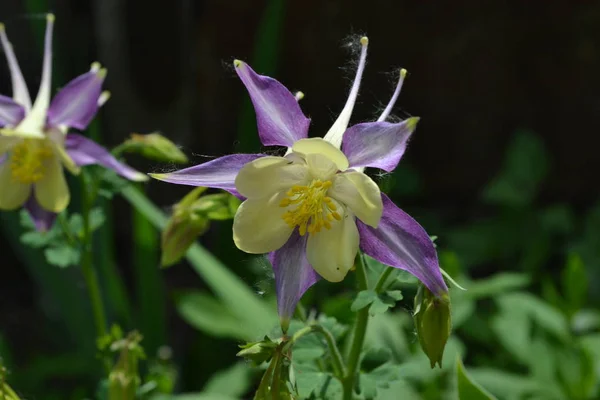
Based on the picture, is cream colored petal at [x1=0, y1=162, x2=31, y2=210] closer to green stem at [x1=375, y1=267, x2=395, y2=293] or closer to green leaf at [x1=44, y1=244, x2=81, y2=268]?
green leaf at [x1=44, y1=244, x2=81, y2=268]

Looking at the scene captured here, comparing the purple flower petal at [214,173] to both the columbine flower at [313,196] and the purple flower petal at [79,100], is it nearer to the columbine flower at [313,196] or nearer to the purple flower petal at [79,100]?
the columbine flower at [313,196]

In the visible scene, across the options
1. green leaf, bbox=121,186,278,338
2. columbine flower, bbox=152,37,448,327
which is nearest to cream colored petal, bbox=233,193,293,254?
columbine flower, bbox=152,37,448,327

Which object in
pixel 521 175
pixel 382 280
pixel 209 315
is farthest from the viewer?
pixel 521 175

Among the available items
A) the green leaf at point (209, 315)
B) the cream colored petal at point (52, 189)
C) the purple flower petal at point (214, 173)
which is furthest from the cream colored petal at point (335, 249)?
the green leaf at point (209, 315)

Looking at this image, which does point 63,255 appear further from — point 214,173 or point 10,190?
point 214,173

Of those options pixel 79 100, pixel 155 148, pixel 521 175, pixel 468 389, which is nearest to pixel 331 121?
pixel 521 175

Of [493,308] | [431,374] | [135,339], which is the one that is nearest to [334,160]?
[135,339]

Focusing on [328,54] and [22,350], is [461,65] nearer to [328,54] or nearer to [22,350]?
[328,54]
